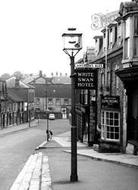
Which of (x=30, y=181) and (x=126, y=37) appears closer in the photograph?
(x=30, y=181)

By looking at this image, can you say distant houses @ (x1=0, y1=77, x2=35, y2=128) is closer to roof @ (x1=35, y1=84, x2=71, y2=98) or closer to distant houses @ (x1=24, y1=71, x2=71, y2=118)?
distant houses @ (x1=24, y1=71, x2=71, y2=118)

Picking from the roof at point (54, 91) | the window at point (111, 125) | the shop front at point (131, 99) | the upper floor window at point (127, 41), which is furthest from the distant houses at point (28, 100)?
the shop front at point (131, 99)

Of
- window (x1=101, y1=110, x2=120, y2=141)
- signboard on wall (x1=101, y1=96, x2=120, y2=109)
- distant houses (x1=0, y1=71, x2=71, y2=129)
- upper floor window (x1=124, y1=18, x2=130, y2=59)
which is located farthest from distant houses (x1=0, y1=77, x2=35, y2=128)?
upper floor window (x1=124, y1=18, x2=130, y2=59)

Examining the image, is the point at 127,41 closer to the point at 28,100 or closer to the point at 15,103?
the point at 15,103

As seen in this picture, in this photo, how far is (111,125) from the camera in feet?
88.3

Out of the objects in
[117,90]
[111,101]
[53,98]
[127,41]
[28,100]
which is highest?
[127,41]

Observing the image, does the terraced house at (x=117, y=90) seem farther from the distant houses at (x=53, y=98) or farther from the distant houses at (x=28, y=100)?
the distant houses at (x=53, y=98)

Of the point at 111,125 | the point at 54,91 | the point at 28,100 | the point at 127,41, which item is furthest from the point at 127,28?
the point at 54,91

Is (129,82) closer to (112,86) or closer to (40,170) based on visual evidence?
(40,170)

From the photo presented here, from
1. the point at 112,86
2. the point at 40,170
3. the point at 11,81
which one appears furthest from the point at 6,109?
the point at 40,170

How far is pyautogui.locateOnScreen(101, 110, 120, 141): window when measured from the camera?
26516mm

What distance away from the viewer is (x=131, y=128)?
1667cm

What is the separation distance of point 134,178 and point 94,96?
838 inches

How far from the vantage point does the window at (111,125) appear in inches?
1044
